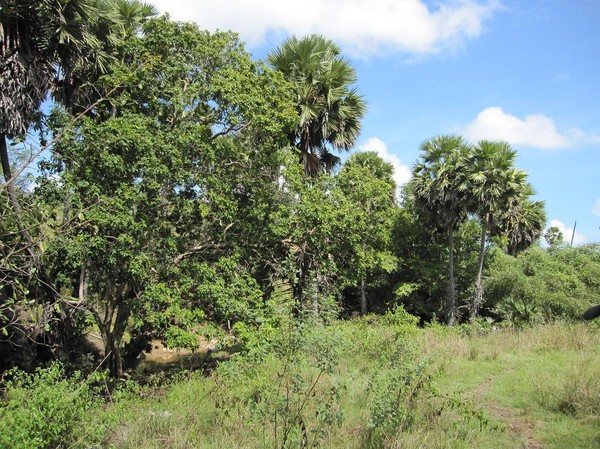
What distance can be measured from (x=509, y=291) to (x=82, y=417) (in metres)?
19.9

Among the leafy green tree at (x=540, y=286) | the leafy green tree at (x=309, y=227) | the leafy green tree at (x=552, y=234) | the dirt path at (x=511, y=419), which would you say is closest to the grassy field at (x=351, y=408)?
the dirt path at (x=511, y=419)

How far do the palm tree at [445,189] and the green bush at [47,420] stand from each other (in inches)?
719

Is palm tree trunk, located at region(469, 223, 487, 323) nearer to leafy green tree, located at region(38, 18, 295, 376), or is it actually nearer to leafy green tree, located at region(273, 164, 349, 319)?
leafy green tree, located at region(273, 164, 349, 319)

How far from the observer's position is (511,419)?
6332 mm

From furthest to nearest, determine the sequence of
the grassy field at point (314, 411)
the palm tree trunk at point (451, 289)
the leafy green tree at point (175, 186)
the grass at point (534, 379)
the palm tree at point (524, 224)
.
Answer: the palm tree at point (524, 224), the palm tree trunk at point (451, 289), the leafy green tree at point (175, 186), the grass at point (534, 379), the grassy field at point (314, 411)

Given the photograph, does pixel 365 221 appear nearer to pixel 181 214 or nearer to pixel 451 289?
pixel 181 214

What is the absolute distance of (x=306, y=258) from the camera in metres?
13.7

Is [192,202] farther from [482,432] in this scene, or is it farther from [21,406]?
[482,432]

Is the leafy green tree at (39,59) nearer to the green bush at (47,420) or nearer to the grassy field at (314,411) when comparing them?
the green bush at (47,420)

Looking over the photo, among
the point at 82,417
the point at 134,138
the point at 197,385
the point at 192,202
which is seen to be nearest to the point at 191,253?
the point at 192,202

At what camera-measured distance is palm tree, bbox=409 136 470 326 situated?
2138 centimetres

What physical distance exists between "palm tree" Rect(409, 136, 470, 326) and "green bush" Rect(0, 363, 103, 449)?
18.3 metres

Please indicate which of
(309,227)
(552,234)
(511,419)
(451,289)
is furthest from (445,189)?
(552,234)

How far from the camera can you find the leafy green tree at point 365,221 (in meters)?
14.4
